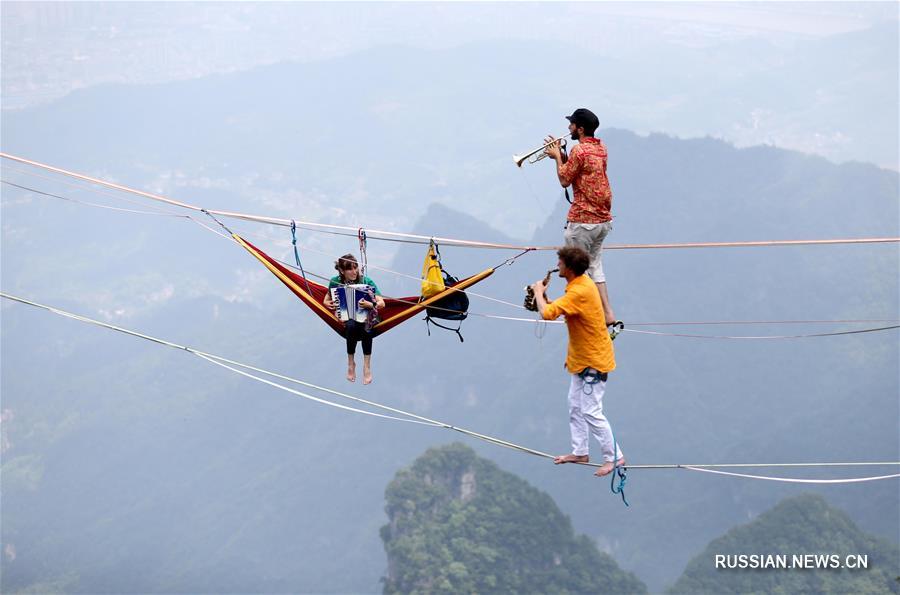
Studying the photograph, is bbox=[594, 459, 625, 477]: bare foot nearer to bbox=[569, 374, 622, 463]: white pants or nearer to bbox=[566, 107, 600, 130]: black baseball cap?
bbox=[569, 374, 622, 463]: white pants

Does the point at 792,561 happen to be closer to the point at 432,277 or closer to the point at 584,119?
the point at 432,277

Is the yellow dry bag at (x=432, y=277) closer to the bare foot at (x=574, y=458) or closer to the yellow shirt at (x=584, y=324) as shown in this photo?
the yellow shirt at (x=584, y=324)

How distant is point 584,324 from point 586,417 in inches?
31.6

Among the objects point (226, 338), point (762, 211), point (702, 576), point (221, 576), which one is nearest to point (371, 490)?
point (221, 576)

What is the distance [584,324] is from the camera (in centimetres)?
755

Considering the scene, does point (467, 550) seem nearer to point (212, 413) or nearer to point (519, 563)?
point (519, 563)

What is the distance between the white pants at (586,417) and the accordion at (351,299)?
2455 millimetres

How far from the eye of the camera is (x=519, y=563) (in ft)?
202

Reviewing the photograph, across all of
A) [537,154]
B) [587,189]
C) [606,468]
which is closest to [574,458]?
[606,468]

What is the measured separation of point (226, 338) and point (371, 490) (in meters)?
40.0

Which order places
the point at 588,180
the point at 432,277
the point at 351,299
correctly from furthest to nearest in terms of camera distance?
the point at 432,277 < the point at 351,299 < the point at 588,180

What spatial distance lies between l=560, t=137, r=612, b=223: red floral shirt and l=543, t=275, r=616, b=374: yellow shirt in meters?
1.24

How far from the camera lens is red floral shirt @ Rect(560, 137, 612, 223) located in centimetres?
841

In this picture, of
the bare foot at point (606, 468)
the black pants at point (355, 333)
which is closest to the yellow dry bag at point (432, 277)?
the black pants at point (355, 333)
